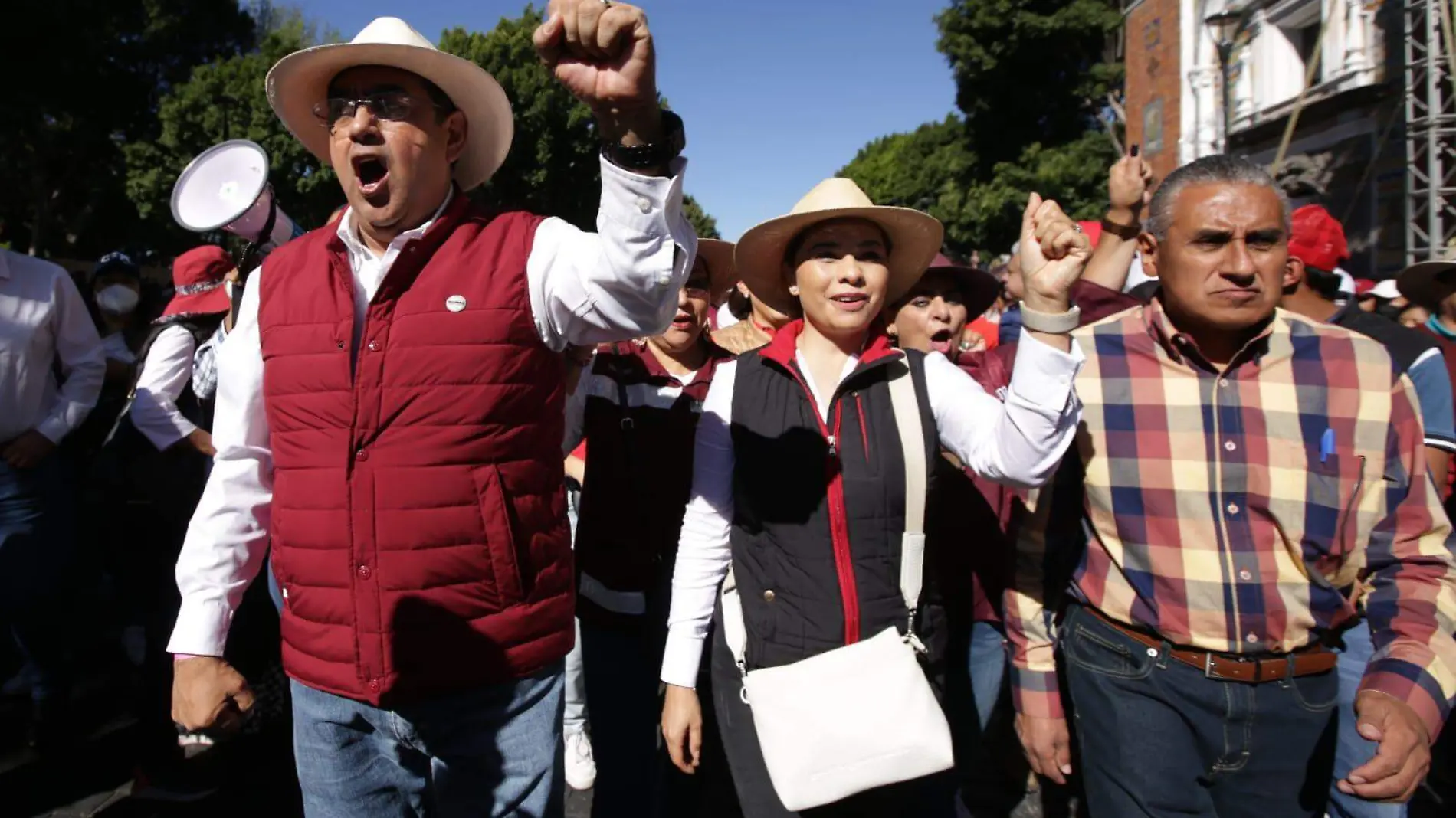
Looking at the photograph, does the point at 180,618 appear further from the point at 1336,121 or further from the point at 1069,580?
the point at 1336,121

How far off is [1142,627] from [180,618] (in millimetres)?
2198

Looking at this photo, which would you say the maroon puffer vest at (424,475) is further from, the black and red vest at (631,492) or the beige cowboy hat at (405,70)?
the black and red vest at (631,492)

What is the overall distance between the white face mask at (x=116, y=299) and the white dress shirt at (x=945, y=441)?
404cm

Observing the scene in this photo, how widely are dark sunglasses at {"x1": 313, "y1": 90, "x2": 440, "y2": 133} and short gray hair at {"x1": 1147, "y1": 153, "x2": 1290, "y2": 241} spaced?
5.72 feet

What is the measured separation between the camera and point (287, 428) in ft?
6.00

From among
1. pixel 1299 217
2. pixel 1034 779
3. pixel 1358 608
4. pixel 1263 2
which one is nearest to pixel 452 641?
pixel 1358 608

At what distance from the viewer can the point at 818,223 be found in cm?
245

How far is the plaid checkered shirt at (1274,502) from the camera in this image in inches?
78.0

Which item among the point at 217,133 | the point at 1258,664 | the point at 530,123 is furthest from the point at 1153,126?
the point at 217,133

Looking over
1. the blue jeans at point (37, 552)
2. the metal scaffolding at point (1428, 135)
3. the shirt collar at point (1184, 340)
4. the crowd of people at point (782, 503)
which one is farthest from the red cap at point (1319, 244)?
the metal scaffolding at point (1428, 135)

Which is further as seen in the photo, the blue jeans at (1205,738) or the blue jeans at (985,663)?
the blue jeans at (985,663)

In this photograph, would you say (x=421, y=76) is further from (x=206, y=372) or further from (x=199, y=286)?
(x=199, y=286)

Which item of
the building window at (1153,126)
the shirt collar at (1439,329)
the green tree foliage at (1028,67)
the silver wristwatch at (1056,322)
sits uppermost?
the green tree foliage at (1028,67)

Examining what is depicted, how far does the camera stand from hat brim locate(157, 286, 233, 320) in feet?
12.4
